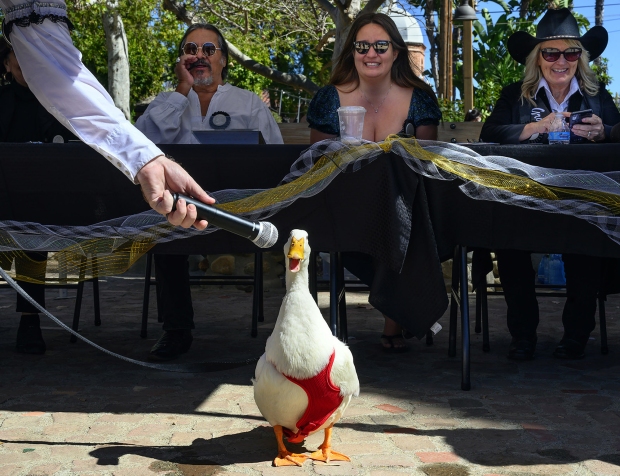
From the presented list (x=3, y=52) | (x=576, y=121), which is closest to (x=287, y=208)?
(x=576, y=121)

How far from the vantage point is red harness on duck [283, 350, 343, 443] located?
9.52 ft

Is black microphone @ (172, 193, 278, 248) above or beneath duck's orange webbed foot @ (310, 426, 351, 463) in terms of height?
above

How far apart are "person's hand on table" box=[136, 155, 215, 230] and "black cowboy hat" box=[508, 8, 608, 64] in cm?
348

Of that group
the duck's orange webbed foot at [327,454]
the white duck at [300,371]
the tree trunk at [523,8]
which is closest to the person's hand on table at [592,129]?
the white duck at [300,371]

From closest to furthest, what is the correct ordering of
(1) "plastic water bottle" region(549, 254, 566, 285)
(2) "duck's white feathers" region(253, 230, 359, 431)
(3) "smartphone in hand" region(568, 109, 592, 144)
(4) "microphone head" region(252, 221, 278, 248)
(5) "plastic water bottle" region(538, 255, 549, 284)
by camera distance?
(4) "microphone head" region(252, 221, 278, 248), (2) "duck's white feathers" region(253, 230, 359, 431), (3) "smartphone in hand" region(568, 109, 592, 144), (1) "plastic water bottle" region(549, 254, 566, 285), (5) "plastic water bottle" region(538, 255, 549, 284)

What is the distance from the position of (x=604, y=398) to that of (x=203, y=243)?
197cm

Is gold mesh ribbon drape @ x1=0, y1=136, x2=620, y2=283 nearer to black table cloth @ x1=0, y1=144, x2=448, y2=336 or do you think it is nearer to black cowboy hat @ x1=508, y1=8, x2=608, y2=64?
black table cloth @ x1=0, y1=144, x2=448, y2=336

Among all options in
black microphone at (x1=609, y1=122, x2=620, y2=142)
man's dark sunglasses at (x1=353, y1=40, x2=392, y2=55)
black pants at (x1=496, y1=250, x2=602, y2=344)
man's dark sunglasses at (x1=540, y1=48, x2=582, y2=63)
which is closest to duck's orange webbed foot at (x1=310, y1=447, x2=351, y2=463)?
black pants at (x1=496, y1=250, x2=602, y2=344)

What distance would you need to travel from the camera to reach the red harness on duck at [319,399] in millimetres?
2900

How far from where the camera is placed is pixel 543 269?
799 cm

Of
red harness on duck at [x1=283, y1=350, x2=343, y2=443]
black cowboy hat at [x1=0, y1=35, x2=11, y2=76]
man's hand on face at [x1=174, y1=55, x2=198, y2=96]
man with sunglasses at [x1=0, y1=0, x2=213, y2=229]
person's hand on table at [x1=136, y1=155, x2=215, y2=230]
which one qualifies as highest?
black cowboy hat at [x1=0, y1=35, x2=11, y2=76]

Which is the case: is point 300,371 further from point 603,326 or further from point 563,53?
point 563,53

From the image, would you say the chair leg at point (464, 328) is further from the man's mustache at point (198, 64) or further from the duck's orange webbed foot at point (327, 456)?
the man's mustache at point (198, 64)

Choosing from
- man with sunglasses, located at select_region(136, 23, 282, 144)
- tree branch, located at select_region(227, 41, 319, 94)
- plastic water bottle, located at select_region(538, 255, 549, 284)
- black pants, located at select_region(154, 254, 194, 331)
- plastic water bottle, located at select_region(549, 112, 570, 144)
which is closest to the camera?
plastic water bottle, located at select_region(549, 112, 570, 144)
